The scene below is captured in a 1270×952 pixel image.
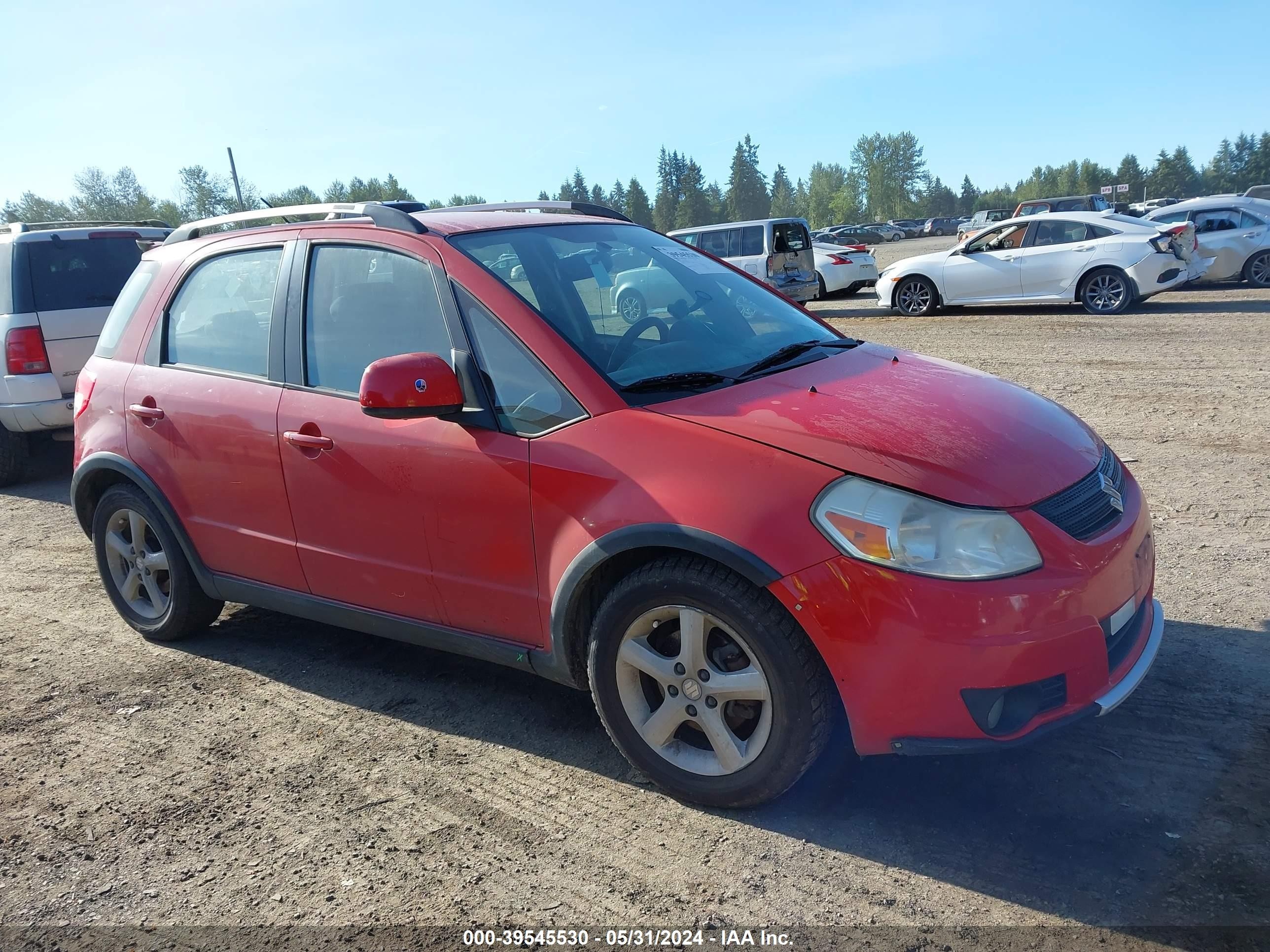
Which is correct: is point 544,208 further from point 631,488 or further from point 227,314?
point 631,488

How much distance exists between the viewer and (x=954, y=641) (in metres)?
2.57

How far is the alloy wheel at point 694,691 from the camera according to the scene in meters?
2.86

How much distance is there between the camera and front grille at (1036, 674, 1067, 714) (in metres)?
2.67

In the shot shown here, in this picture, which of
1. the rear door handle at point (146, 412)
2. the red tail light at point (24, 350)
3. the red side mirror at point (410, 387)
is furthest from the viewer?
the red tail light at point (24, 350)

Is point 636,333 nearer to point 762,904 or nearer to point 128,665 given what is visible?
point 762,904

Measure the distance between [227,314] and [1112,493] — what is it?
354cm

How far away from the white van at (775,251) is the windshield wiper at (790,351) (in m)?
14.0

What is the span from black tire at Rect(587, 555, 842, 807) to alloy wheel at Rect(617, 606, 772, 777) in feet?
0.06

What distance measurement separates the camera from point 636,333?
3.50 m

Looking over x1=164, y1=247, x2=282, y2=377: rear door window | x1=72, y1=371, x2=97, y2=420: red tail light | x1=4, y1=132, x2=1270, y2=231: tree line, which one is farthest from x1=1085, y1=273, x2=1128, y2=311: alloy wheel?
x1=4, y1=132, x2=1270, y2=231: tree line

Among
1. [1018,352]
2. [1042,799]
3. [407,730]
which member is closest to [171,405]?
[407,730]

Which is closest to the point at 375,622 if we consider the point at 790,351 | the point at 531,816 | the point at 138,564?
the point at 531,816

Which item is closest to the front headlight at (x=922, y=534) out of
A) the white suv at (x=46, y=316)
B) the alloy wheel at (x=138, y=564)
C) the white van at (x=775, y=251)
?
the alloy wheel at (x=138, y=564)

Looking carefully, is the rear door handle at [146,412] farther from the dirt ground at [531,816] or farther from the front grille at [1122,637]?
the front grille at [1122,637]
